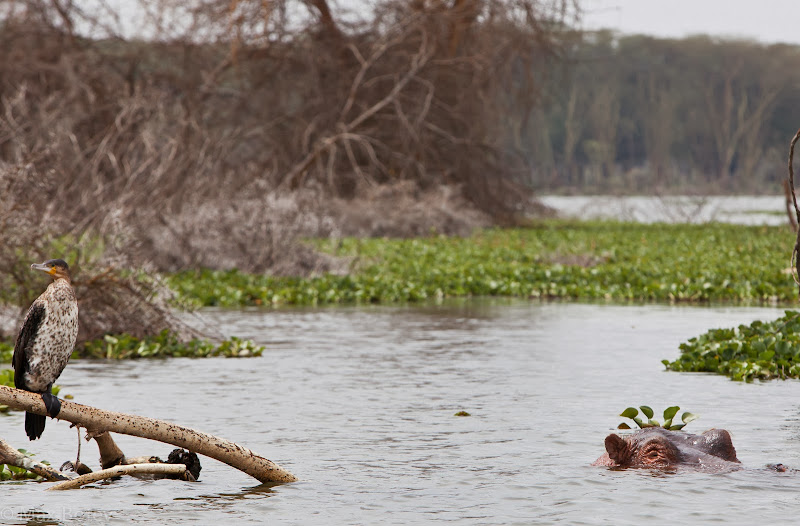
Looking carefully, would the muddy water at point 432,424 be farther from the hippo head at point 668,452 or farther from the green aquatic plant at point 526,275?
the green aquatic plant at point 526,275

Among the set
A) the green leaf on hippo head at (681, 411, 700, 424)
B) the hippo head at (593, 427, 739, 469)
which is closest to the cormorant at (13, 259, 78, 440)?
the hippo head at (593, 427, 739, 469)

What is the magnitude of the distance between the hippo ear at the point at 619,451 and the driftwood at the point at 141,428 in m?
2.31

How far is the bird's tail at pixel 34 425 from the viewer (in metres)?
7.54

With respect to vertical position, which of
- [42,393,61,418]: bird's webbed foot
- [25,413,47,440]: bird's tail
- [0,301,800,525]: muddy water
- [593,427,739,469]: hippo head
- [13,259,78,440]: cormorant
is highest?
[13,259,78,440]: cormorant

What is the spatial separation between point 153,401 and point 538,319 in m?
8.55

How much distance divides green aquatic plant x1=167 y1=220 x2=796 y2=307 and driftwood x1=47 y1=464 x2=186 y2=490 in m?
10.8

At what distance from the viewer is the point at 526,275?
24.4 m

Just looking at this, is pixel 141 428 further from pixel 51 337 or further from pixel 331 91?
pixel 331 91

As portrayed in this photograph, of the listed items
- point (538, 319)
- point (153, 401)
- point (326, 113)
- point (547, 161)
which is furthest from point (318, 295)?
point (547, 161)

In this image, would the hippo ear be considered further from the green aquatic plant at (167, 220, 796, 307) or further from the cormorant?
the green aquatic plant at (167, 220, 796, 307)

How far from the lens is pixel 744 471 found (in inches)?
340

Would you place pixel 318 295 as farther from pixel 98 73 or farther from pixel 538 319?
pixel 98 73

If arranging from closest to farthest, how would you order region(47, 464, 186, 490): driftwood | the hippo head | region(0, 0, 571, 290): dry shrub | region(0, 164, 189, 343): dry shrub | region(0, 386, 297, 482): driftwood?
region(0, 386, 297, 482): driftwood
region(47, 464, 186, 490): driftwood
the hippo head
region(0, 164, 189, 343): dry shrub
region(0, 0, 571, 290): dry shrub

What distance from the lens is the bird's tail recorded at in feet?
24.7
